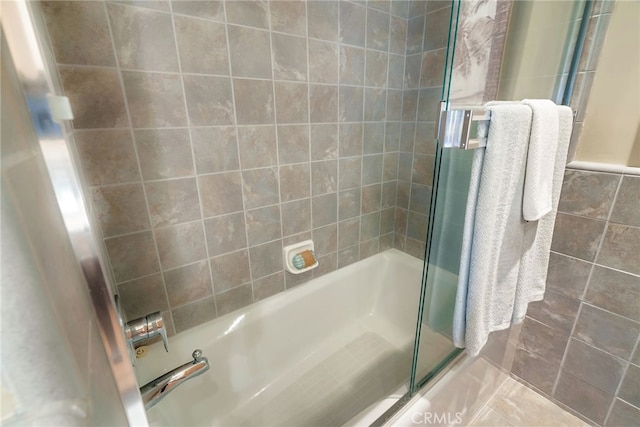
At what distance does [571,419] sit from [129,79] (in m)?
2.09

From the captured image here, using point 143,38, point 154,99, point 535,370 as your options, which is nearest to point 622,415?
point 535,370

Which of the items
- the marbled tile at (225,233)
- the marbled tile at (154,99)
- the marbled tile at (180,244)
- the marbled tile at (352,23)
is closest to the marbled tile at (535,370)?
the marbled tile at (225,233)

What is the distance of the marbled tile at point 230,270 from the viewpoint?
1.12 metres

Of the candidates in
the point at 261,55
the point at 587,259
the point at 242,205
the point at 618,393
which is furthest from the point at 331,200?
the point at 618,393

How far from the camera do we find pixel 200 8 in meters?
0.87

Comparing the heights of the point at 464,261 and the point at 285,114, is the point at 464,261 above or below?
below

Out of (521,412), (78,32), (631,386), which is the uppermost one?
(78,32)

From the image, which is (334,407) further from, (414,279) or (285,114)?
(285,114)

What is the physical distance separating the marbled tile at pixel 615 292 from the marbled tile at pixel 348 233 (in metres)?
0.97

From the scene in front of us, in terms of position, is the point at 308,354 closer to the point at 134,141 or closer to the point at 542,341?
the point at 542,341

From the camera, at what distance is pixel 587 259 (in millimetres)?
1004

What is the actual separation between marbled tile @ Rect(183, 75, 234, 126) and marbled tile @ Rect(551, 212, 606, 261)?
132 cm

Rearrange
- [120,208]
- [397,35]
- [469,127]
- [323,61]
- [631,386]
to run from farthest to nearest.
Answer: [397,35], [323,61], [631,386], [120,208], [469,127]

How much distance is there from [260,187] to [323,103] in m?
0.47
